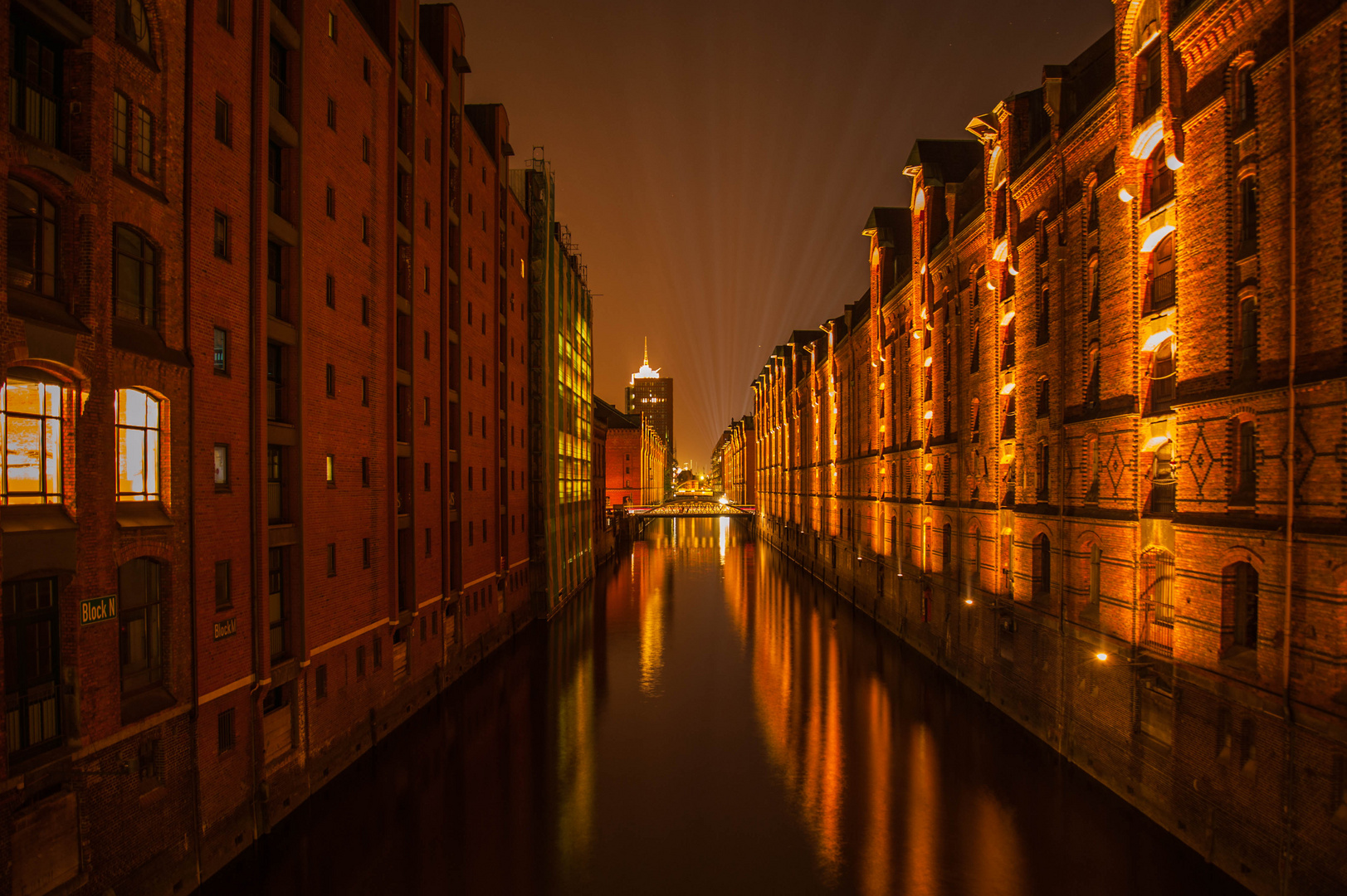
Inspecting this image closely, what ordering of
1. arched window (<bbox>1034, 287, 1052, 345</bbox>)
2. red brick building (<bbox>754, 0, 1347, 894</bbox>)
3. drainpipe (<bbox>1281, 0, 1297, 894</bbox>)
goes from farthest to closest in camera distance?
1. arched window (<bbox>1034, 287, 1052, 345</bbox>)
2. drainpipe (<bbox>1281, 0, 1297, 894</bbox>)
3. red brick building (<bbox>754, 0, 1347, 894</bbox>)

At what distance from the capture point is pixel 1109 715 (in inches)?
652

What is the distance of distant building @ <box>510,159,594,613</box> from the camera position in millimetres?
40312

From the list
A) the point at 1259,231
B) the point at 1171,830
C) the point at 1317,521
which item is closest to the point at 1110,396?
the point at 1259,231

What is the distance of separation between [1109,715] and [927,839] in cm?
509

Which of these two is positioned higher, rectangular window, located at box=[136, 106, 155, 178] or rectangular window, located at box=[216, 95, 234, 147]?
rectangular window, located at box=[216, 95, 234, 147]

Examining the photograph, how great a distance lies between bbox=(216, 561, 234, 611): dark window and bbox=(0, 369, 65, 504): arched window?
388 cm

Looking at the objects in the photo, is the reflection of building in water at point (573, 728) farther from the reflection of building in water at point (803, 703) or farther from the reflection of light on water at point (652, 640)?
the reflection of building in water at point (803, 703)

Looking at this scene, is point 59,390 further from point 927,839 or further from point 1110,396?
point 1110,396

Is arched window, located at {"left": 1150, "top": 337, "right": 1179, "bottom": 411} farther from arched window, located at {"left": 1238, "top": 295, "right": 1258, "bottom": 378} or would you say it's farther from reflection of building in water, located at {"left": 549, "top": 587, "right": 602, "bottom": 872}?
reflection of building in water, located at {"left": 549, "top": 587, "right": 602, "bottom": 872}

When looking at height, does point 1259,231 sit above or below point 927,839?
above

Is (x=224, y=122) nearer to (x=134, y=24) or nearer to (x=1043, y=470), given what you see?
(x=134, y=24)

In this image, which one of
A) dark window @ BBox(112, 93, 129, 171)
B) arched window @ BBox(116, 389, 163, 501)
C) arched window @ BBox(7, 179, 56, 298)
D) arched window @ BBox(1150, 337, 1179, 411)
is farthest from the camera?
arched window @ BBox(1150, 337, 1179, 411)

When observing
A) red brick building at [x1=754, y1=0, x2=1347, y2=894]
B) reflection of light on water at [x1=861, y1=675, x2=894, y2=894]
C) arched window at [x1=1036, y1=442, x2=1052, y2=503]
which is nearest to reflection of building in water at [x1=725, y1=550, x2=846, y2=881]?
reflection of light on water at [x1=861, y1=675, x2=894, y2=894]

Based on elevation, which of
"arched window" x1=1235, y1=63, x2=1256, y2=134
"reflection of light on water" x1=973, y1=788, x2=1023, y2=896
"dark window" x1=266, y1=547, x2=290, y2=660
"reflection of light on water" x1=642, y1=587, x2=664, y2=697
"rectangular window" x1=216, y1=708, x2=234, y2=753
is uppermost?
"arched window" x1=1235, y1=63, x2=1256, y2=134
